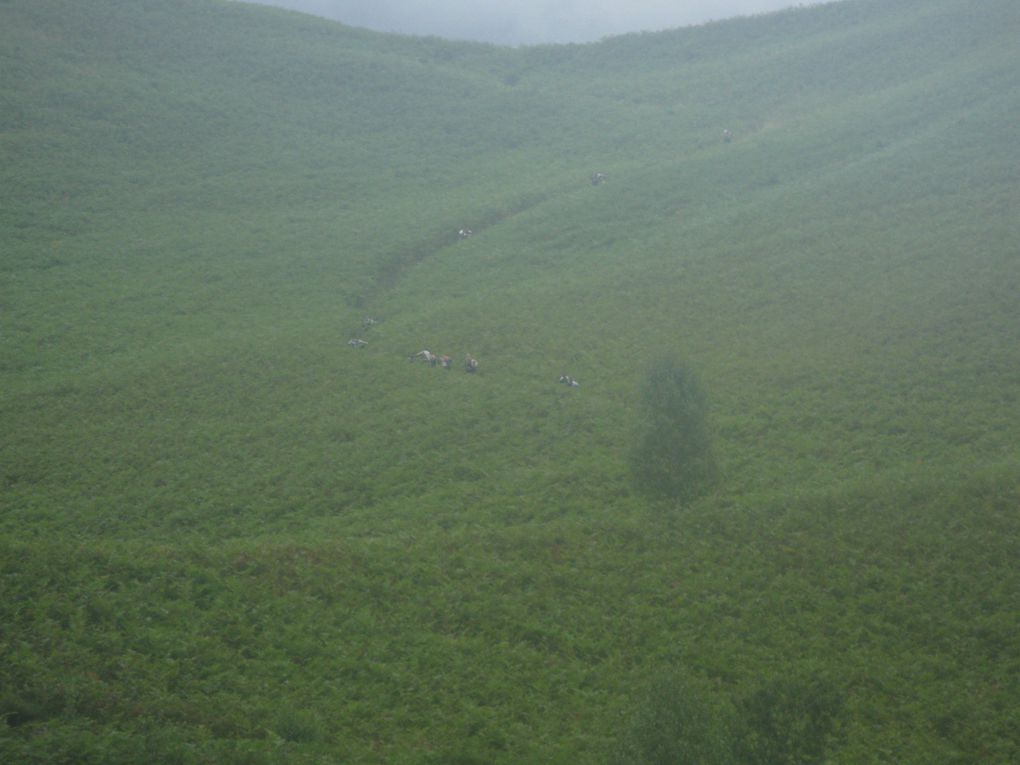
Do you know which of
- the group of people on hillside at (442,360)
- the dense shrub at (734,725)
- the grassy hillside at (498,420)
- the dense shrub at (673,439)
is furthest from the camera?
the group of people on hillside at (442,360)

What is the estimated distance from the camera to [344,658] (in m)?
17.3

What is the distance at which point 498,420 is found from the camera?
30.7 metres

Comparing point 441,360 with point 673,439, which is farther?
point 441,360

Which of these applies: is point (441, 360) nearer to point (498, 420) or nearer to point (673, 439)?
point (498, 420)

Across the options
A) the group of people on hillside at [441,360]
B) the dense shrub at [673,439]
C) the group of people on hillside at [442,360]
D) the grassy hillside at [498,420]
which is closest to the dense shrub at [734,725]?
the grassy hillside at [498,420]

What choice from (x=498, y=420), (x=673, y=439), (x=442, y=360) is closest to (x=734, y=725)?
(x=673, y=439)

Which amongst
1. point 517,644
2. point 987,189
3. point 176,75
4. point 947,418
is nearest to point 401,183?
point 176,75

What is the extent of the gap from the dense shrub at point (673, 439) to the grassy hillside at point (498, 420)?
74 cm

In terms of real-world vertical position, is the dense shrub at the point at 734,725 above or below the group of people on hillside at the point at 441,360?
below

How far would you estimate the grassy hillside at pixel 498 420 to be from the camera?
52.5 feet

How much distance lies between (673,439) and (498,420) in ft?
22.6

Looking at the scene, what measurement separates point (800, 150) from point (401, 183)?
101 feet

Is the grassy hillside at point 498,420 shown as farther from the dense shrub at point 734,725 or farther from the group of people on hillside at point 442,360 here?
the group of people on hillside at point 442,360

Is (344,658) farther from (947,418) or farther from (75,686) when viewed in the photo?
(947,418)
